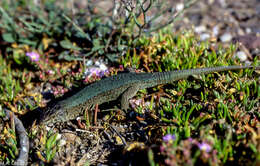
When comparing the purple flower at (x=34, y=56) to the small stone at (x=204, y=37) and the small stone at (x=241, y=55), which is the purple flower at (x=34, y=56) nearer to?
the small stone at (x=204, y=37)

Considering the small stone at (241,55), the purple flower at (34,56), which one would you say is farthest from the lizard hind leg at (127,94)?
the small stone at (241,55)

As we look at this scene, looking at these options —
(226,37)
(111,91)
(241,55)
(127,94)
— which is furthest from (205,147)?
(226,37)

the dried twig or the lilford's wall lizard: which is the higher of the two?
the lilford's wall lizard

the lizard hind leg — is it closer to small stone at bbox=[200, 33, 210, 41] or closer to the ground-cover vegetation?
the ground-cover vegetation

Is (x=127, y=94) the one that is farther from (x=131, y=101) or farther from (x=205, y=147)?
(x=205, y=147)

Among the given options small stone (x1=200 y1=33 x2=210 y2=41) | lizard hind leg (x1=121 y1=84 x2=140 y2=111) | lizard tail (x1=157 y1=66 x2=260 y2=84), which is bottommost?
lizard hind leg (x1=121 y1=84 x2=140 y2=111)

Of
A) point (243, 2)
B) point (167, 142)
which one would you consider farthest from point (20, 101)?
point (243, 2)

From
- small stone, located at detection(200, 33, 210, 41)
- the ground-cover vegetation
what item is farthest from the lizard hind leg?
small stone, located at detection(200, 33, 210, 41)

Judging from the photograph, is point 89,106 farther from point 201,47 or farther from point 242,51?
point 242,51
